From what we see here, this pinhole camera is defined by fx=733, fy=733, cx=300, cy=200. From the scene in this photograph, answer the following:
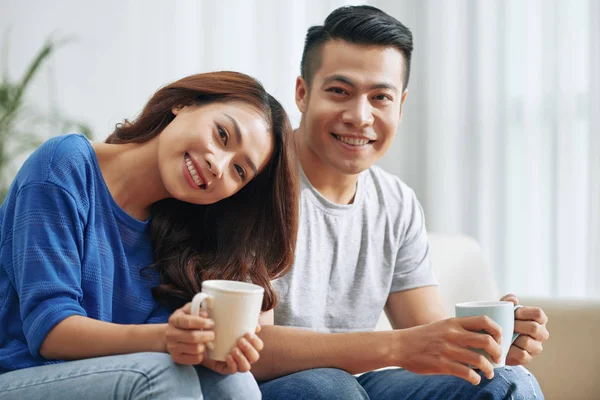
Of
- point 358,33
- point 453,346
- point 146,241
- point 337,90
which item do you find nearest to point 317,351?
point 453,346

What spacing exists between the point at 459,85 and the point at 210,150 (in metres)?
1.73

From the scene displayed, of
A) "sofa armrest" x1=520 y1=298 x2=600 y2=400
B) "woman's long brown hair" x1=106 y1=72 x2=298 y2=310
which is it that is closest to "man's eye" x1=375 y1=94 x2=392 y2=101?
"woman's long brown hair" x1=106 y1=72 x2=298 y2=310

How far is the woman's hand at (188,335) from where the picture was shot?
1.06 m

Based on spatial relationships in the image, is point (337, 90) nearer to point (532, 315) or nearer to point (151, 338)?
point (532, 315)

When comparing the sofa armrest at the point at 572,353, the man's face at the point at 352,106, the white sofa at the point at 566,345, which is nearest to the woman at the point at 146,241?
the man's face at the point at 352,106

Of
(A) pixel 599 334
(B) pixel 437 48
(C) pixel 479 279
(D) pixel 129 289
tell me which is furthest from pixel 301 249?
(B) pixel 437 48

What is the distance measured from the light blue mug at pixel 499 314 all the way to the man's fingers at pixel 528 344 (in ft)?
0.25

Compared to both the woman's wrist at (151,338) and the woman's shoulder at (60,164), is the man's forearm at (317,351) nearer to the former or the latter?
the woman's wrist at (151,338)

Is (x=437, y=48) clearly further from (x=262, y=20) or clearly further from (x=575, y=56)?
(x=262, y=20)

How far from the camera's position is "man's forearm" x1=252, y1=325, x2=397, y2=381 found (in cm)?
143

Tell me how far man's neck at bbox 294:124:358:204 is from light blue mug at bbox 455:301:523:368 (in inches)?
22.2

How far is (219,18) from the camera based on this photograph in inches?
120

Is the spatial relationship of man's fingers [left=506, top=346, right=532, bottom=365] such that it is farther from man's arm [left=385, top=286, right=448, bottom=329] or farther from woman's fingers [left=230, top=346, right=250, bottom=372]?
woman's fingers [left=230, top=346, right=250, bottom=372]

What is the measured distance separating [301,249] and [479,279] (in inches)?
34.7
